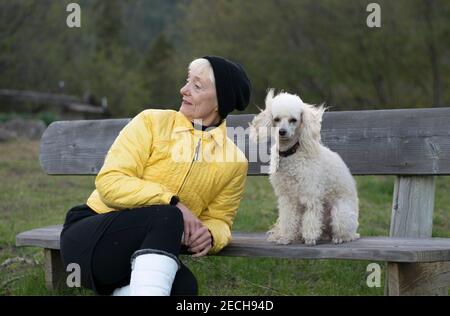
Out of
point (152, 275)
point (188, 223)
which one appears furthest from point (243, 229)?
point (152, 275)

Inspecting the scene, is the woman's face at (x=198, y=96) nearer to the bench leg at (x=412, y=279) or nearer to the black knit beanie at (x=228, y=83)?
the black knit beanie at (x=228, y=83)

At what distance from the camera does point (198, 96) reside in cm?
330

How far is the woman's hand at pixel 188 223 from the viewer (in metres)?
3.05

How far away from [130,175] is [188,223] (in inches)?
15.0

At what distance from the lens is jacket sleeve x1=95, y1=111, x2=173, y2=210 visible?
302cm

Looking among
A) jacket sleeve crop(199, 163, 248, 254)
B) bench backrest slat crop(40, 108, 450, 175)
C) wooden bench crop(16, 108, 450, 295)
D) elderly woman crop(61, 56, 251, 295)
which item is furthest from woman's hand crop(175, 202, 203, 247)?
bench backrest slat crop(40, 108, 450, 175)

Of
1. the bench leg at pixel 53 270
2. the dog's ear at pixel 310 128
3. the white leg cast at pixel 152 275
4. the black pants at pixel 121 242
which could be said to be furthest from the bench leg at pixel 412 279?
the bench leg at pixel 53 270

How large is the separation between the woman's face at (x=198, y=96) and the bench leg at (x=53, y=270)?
130 cm

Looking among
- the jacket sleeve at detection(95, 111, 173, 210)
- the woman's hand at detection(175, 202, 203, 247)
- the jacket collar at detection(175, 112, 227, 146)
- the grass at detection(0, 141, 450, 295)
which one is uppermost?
the jacket collar at detection(175, 112, 227, 146)

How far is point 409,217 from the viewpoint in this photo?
3740 millimetres

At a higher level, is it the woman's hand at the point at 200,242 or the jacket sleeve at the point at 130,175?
the jacket sleeve at the point at 130,175

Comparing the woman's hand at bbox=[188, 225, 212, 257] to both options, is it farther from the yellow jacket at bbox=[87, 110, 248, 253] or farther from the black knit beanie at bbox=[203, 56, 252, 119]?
the black knit beanie at bbox=[203, 56, 252, 119]

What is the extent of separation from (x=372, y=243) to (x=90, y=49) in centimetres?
2877

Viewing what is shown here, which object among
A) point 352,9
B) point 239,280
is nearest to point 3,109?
point 352,9
